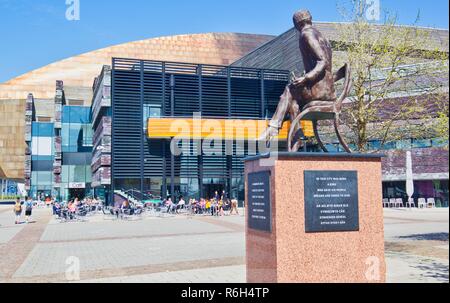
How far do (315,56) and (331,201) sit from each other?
291cm

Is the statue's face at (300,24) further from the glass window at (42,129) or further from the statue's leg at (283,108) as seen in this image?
the glass window at (42,129)

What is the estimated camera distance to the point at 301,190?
304 inches

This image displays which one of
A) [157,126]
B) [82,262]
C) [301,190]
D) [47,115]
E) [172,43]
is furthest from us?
[172,43]

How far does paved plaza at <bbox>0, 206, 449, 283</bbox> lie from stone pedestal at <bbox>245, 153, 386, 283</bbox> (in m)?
1.15

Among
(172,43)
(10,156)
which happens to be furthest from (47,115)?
(172,43)

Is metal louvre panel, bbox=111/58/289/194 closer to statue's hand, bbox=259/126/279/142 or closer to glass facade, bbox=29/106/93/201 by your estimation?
glass facade, bbox=29/106/93/201

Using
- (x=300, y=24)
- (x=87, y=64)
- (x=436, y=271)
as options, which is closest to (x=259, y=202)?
(x=300, y=24)

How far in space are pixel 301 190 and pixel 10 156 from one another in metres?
91.6

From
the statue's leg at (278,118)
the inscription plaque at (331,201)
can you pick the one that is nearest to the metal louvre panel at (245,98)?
the statue's leg at (278,118)

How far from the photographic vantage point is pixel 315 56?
8.88 metres

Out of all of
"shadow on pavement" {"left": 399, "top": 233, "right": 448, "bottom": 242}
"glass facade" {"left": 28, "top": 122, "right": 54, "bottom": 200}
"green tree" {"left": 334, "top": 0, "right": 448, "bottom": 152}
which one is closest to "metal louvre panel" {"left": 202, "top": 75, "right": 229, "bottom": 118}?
"green tree" {"left": 334, "top": 0, "right": 448, "bottom": 152}

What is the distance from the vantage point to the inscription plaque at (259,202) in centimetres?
782

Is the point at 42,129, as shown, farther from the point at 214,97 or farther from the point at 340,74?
the point at 340,74

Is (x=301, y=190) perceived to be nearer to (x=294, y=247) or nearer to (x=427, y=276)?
(x=294, y=247)
